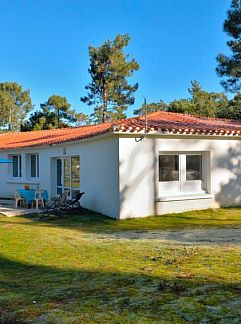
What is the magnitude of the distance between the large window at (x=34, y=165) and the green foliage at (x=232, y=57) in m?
15.5

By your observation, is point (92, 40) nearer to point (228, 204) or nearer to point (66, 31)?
point (66, 31)

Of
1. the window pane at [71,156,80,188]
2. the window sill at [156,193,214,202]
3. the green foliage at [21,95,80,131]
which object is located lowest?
the window sill at [156,193,214,202]

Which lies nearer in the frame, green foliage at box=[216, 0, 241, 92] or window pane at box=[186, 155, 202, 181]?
window pane at box=[186, 155, 202, 181]

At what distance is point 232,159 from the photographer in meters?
17.6

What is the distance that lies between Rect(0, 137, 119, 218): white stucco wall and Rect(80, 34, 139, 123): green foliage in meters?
26.0

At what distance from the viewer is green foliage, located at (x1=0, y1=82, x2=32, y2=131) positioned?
61.1 meters

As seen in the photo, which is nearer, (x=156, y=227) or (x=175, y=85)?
(x=156, y=227)

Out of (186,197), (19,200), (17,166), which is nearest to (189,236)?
(186,197)

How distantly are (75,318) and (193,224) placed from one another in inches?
375

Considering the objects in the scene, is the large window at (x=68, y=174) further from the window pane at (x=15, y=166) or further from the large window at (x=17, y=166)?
the window pane at (x=15, y=166)

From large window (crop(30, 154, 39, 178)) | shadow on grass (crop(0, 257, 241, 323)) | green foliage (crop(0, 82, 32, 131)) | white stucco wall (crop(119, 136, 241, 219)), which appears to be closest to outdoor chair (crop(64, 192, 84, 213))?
white stucco wall (crop(119, 136, 241, 219))

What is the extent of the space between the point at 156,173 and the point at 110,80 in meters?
33.2

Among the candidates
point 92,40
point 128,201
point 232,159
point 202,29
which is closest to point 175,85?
point 92,40

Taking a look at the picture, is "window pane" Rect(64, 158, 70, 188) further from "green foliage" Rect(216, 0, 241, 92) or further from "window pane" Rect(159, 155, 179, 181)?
"green foliage" Rect(216, 0, 241, 92)
